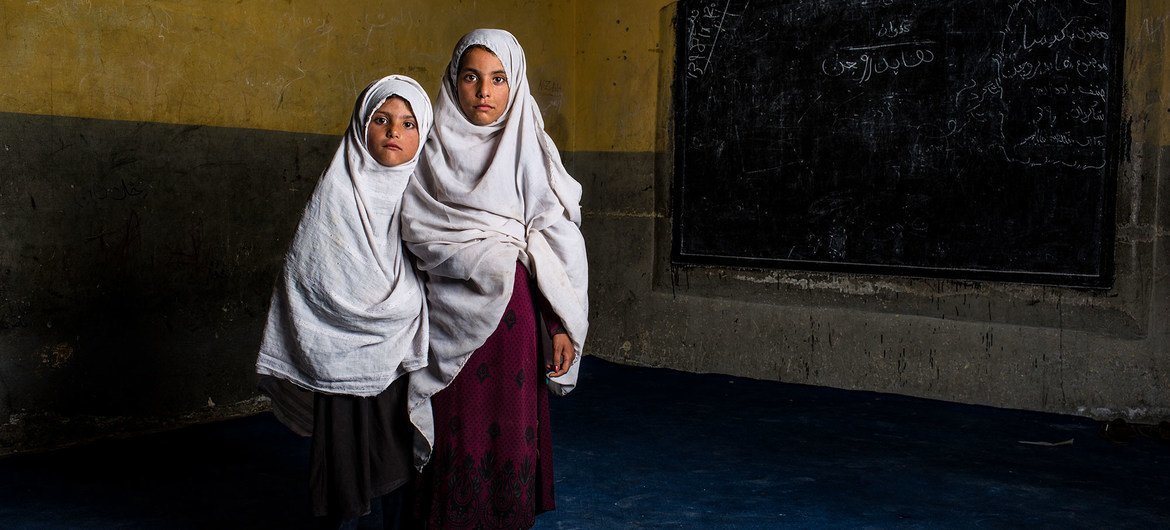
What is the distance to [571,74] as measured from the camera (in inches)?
218

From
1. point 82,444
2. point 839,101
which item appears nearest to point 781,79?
point 839,101

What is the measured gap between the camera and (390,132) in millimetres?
2129

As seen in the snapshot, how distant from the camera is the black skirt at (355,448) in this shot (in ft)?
6.97

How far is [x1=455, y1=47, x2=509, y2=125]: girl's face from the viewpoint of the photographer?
7.25 feet

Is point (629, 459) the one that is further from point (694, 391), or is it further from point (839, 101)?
point (839, 101)

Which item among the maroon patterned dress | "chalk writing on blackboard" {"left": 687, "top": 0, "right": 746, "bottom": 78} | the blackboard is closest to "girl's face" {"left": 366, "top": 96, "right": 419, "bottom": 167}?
the maroon patterned dress

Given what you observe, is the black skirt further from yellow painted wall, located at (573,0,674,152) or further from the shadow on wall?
yellow painted wall, located at (573,0,674,152)

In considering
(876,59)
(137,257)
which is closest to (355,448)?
(137,257)

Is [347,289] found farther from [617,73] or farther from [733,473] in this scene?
[617,73]

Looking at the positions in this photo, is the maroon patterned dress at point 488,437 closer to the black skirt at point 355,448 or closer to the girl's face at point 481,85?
the black skirt at point 355,448

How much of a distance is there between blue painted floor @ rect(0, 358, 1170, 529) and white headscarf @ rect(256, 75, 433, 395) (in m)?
0.83

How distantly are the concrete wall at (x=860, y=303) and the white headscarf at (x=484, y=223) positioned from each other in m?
2.59

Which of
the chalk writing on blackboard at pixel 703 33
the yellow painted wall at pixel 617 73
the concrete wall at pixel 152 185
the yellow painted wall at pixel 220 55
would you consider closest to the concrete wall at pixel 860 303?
the yellow painted wall at pixel 617 73

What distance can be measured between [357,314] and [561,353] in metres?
0.51
